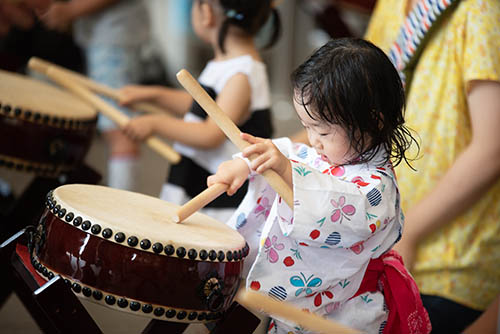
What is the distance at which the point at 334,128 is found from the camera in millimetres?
907

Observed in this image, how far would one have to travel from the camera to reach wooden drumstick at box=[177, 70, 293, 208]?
84cm

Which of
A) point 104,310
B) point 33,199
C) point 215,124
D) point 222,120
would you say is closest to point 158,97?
point 215,124

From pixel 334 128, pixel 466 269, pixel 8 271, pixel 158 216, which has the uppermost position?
pixel 334 128

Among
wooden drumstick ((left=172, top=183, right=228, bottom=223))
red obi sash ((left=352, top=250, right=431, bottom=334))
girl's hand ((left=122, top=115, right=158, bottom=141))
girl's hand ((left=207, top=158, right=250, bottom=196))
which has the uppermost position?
girl's hand ((left=207, top=158, right=250, bottom=196))

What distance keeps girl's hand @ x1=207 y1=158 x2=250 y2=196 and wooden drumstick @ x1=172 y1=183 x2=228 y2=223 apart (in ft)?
0.04

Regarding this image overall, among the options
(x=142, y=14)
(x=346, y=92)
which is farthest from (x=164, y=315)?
(x=142, y=14)

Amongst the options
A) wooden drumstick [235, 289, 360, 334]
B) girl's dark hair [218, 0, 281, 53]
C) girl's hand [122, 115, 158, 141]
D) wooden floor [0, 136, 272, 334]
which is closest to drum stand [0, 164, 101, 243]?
girl's hand [122, 115, 158, 141]

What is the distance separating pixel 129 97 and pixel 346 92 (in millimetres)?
975

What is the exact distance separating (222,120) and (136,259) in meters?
0.22

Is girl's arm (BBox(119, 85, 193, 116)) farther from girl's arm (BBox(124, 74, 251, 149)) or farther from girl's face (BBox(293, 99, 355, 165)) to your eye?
girl's face (BBox(293, 99, 355, 165))

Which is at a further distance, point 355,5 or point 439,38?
point 355,5

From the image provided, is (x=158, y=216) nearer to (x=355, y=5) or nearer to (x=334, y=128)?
(x=334, y=128)

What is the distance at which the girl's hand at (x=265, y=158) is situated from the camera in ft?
2.79

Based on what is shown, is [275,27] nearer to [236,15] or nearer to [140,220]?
[236,15]
